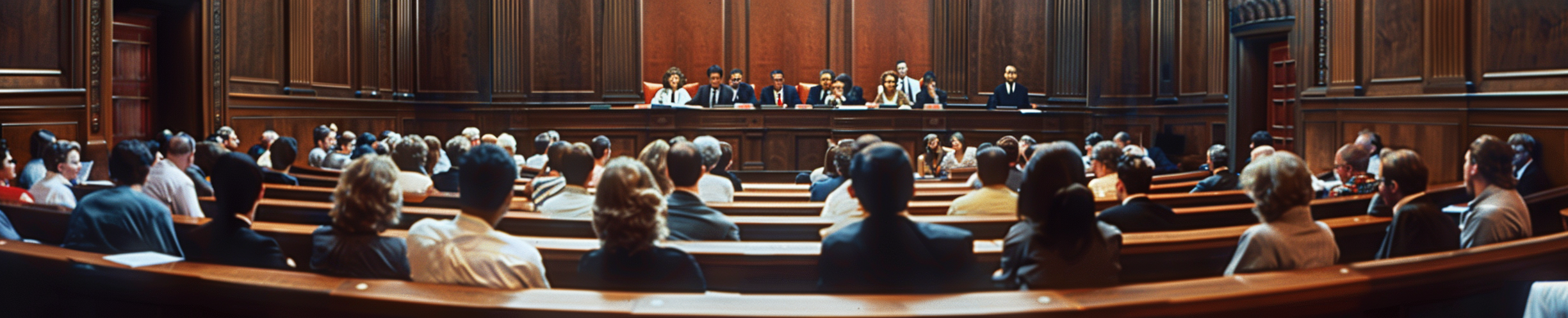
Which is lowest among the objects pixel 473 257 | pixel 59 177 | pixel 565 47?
pixel 473 257

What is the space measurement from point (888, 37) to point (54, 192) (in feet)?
34.4

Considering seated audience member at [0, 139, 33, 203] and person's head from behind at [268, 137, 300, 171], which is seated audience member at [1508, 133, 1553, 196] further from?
seated audience member at [0, 139, 33, 203]

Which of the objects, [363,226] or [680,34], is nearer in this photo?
[363,226]

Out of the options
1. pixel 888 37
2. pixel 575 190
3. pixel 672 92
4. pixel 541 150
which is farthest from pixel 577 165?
pixel 888 37

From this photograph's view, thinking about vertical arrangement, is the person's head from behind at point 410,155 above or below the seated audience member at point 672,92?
below

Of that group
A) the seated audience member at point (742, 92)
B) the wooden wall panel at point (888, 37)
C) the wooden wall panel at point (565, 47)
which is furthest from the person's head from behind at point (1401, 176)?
the wooden wall panel at point (888, 37)

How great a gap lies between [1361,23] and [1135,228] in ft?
18.4

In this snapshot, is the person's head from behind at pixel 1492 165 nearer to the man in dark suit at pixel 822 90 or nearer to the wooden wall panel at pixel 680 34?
the man in dark suit at pixel 822 90

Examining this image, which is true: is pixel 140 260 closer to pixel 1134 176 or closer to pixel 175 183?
pixel 175 183

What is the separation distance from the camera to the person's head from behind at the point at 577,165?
3.53m

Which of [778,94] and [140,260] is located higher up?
[778,94]

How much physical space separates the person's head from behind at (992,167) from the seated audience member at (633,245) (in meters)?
1.57

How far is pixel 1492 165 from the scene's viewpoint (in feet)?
10.2

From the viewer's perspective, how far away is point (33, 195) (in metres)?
4.10
